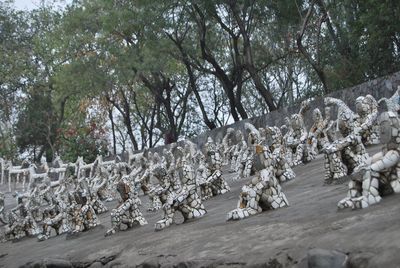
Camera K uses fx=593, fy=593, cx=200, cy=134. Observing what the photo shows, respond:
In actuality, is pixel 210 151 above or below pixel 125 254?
above

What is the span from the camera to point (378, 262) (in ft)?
14.4

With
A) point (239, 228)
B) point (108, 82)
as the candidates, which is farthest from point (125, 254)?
point (108, 82)

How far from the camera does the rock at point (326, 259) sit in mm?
4680

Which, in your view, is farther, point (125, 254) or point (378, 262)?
point (125, 254)

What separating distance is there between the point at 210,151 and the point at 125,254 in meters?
4.83

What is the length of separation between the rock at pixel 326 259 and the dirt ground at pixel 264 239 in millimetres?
79

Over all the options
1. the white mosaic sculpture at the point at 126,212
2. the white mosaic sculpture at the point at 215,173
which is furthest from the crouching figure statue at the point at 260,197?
the white mosaic sculpture at the point at 215,173

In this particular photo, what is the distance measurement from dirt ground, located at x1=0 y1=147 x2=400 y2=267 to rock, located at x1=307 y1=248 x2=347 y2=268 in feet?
0.26

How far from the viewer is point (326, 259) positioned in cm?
470

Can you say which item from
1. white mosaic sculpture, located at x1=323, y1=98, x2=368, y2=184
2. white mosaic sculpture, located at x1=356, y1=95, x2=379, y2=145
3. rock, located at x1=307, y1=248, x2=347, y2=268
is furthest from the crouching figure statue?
rock, located at x1=307, y1=248, x2=347, y2=268

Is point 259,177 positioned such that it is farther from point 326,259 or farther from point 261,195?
point 326,259

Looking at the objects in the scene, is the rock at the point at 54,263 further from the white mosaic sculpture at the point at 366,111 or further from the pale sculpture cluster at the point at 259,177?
the white mosaic sculpture at the point at 366,111

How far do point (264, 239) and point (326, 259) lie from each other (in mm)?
1725

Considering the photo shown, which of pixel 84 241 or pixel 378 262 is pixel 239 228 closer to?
pixel 378 262
